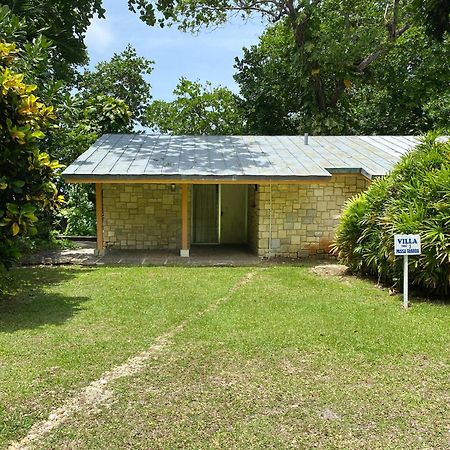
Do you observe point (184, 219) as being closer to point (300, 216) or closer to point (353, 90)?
point (300, 216)

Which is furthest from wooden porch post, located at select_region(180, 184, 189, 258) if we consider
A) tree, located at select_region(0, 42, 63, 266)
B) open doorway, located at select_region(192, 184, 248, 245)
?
tree, located at select_region(0, 42, 63, 266)

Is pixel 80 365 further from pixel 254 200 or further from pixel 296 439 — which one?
pixel 254 200

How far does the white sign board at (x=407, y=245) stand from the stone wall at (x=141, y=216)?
712 centimetres

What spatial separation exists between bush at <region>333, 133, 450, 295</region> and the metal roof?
1825 mm

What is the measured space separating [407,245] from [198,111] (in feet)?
58.0

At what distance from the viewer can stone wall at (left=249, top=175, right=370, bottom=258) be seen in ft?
37.8

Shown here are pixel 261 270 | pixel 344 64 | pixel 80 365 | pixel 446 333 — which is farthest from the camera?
pixel 344 64

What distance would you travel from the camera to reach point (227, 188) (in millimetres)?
14055

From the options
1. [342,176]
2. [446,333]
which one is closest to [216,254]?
[342,176]

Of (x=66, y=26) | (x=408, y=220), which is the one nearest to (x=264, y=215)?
(x=408, y=220)

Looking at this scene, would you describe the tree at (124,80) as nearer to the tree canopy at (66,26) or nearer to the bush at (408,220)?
the tree canopy at (66,26)

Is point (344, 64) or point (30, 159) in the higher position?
point (344, 64)

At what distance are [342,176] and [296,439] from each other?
9.31 m

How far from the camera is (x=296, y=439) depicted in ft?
10.8
